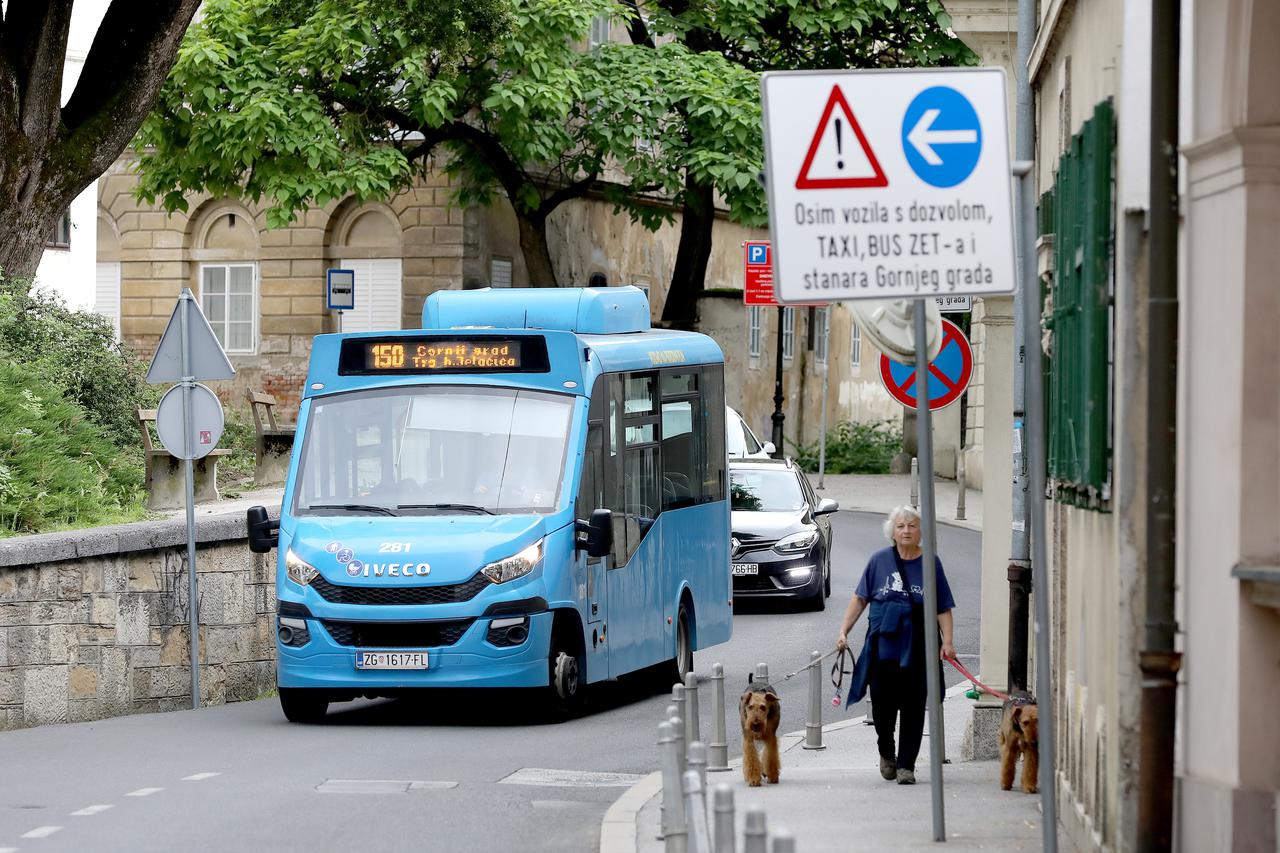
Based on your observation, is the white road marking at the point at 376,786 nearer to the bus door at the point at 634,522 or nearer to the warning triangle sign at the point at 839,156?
the bus door at the point at 634,522

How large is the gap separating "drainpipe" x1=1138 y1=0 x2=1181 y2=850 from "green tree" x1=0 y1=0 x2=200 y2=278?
13.9 m

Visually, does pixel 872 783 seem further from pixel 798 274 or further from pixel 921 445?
pixel 798 274

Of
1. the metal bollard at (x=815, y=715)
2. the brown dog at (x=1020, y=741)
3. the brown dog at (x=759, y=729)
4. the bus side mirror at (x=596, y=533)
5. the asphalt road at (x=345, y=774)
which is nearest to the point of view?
the asphalt road at (x=345, y=774)

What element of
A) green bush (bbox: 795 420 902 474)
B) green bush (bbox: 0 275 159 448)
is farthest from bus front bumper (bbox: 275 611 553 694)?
green bush (bbox: 795 420 902 474)

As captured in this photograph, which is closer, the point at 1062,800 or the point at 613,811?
the point at 1062,800

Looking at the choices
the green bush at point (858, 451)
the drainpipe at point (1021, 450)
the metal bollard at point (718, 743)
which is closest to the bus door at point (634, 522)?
the metal bollard at point (718, 743)

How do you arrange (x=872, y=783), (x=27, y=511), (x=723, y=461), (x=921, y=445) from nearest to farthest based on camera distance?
(x=921, y=445) → (x=872, y=783) → (x=27, y=511) → (x=723, y=461)

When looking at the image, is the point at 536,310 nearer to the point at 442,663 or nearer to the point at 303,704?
the point at 442,663

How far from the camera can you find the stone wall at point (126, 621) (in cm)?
1455

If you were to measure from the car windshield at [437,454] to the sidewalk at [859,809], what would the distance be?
2.84 m

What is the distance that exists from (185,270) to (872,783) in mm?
32066

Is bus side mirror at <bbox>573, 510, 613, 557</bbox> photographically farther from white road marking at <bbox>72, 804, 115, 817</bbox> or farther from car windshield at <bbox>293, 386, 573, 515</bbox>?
white road marking at <bbox>72, 804, 115, 817</bbox>

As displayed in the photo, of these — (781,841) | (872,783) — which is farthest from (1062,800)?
(781,841)

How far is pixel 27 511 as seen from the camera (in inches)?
653
